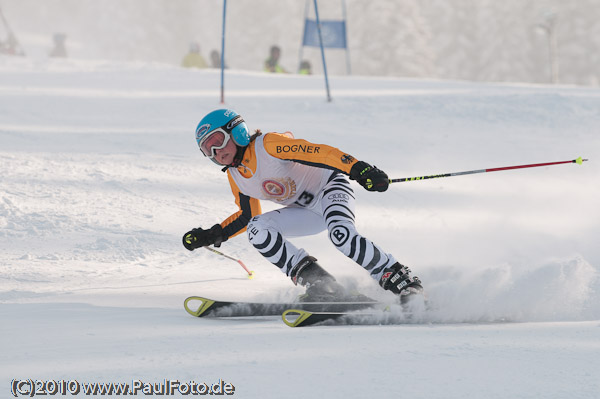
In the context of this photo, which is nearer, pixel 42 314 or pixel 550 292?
pixel 42 314

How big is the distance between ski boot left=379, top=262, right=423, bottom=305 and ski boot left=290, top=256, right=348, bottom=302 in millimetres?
251

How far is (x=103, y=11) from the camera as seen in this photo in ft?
195

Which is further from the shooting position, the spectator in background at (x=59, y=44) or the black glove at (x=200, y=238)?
the spectator in background at (x=59, y=44)

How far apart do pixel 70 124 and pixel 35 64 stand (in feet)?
19.8

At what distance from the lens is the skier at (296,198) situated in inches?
144

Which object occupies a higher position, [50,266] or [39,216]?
[39,216]

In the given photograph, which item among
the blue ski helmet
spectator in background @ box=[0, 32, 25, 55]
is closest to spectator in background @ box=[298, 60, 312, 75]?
spectator in background @ box=[0, 32, 25, 55]

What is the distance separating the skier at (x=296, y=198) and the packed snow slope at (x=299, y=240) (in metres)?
0.35

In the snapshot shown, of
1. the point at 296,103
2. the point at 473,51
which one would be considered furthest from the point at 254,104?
the point at 473,51

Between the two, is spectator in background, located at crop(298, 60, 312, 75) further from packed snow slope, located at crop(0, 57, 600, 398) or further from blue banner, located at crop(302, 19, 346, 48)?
packed snow slope, located at crop(0, 57, 600, 398)

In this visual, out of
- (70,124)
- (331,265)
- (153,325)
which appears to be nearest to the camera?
(153,325)

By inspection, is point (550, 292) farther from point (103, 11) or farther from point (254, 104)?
point (103, 11)

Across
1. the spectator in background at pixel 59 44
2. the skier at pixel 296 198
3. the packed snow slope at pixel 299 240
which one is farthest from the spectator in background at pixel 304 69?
the spectator in background at pixel 59 44

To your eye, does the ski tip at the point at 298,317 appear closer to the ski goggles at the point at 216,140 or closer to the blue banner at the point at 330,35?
the ski goggles at the point at 216,140
